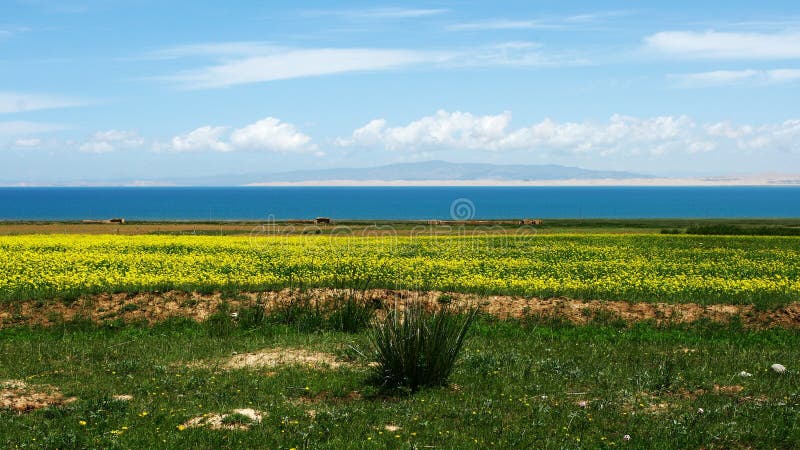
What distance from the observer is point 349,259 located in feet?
109

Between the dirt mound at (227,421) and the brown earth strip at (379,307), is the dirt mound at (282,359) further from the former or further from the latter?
the brown earth strip at (379,307)

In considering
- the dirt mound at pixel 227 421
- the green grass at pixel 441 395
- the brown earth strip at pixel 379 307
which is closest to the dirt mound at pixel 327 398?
the green grass at pixel 441 395

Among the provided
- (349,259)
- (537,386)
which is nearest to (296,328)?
(537,386)

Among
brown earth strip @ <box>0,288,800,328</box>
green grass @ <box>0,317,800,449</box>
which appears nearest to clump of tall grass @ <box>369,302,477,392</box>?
green grass @ <box>0,317,800,449</box>

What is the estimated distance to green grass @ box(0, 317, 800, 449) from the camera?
9953 millimetres

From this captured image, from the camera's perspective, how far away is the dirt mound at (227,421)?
10398mm

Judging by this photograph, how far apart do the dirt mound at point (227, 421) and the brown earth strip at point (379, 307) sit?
29.2 ft

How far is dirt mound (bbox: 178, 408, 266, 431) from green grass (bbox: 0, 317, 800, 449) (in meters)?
0.21

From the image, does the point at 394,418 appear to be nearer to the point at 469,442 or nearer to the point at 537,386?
the point at 469,442

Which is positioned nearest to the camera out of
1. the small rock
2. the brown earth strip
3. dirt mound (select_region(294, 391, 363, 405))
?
dirt mound (select_region(294, 391, 363, 405))

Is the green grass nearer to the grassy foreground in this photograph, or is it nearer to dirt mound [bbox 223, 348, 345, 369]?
dirt mound [bbox 223, 348, 345, 369]

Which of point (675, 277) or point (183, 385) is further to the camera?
point (675, 277)

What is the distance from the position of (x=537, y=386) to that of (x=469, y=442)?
3.22 meters

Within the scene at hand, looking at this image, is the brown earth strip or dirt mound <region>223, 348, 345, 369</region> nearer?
dirt mound <region>223, 348, 345, 369</region>
